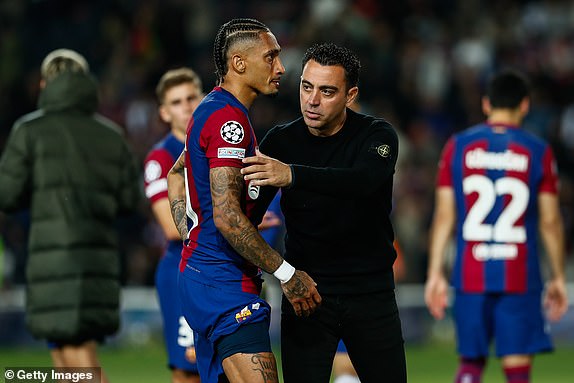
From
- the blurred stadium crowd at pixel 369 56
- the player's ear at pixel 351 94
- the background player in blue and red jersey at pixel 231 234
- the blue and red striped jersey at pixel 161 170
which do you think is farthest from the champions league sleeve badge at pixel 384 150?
the blurred stadium crowd at pixel 369 56

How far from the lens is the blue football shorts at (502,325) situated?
802cm

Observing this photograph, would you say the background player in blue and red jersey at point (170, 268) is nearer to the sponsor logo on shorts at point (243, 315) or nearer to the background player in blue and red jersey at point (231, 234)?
the background player in blue and red jersey at point (231, 234)

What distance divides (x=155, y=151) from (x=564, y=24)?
11.0 metres

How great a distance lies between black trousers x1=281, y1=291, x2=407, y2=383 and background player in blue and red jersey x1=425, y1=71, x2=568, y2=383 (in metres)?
2.40

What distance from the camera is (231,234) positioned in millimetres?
5285

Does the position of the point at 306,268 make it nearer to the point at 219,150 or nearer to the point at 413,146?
the point at 219,150

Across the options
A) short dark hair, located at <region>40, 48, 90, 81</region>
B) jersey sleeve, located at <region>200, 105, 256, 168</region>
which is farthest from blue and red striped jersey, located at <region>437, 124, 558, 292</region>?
jersey sleeve, located at <region>200, 105, 256, 168</region>

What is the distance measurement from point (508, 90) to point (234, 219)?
11.4 feet

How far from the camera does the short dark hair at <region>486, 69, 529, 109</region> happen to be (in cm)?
818

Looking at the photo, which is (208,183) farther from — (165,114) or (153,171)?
(165,114)

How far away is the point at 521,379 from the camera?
26.1ft

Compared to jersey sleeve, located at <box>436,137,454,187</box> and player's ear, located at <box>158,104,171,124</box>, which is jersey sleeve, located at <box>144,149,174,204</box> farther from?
jersey sleeve, located at <box>436,137,454,187</box>

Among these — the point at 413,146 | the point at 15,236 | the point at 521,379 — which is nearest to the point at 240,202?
the point at 521,379

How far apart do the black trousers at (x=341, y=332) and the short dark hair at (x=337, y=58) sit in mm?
1052
